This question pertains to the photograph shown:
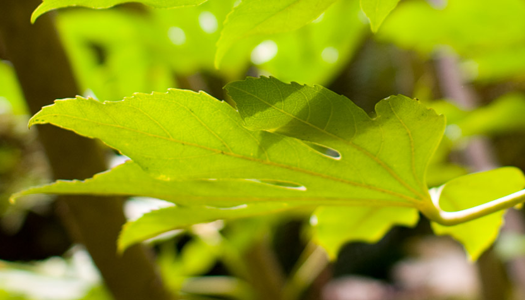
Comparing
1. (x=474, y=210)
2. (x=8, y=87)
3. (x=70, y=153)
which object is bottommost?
(x=474, y=210)

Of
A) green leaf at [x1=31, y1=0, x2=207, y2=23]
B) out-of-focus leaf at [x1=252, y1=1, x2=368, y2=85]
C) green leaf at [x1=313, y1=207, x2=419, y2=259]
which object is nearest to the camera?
green leaf at [x1=31, y1=0, x2=207, y2=23]

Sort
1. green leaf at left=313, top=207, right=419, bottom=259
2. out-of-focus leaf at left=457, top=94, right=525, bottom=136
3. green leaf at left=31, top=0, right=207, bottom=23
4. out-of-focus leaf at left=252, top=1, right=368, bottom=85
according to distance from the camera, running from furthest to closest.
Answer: out-of-focus leaf at left=252, top=1, right=368, bottom=85, out-of-focus leaf at left=457, top=94, right=525, bottom=136, green leaf at left=313, top=207, right=419, bottom=259, green leaf at left=31, top=0, right=207, bottom=23

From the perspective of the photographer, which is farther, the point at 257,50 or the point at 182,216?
the point at 257,50

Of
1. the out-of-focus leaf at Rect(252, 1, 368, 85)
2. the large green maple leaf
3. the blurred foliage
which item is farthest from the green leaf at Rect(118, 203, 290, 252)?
the out-of-focus leaf at Rect(252, 1, 368, 85)

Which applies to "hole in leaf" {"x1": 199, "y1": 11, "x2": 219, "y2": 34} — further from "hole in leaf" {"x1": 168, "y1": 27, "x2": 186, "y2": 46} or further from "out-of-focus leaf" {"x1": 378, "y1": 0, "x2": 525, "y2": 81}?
"out-of-focus leaf" {"x1": 378, "y1": 0, "x2": 525, "y2": 81}

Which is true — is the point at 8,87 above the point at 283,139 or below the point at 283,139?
above

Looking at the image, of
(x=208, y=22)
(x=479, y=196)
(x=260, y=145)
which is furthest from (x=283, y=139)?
(x=208, y=22)

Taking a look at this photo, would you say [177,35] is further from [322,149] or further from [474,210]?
[474,210]

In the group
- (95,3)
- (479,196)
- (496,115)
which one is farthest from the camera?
(496,115)
